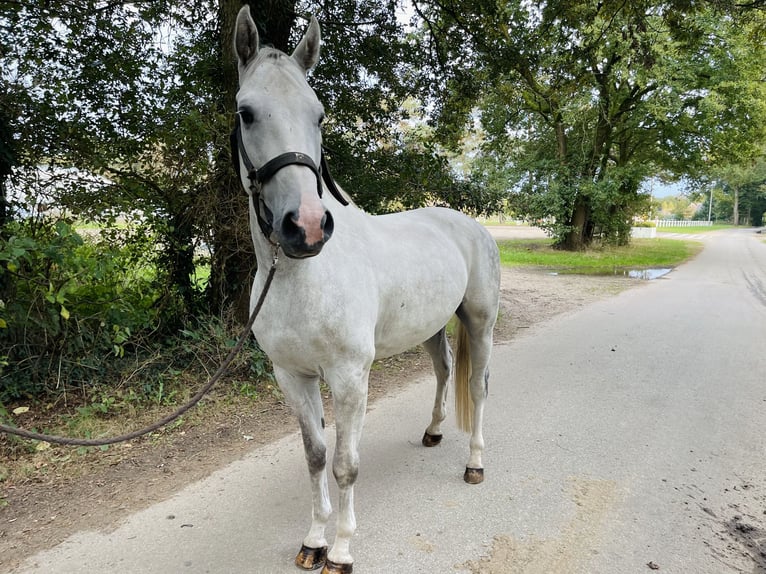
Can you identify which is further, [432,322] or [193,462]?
[193,462]

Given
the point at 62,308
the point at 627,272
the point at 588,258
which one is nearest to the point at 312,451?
the point at 62,308

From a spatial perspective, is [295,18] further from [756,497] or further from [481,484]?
[756,497]

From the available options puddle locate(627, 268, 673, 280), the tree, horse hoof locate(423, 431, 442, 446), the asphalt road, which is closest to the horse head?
the asphalt road

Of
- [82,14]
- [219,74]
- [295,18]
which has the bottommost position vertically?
[219,74]

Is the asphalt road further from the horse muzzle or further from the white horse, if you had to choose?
the horse muzzle

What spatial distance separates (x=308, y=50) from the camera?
78.2 inches

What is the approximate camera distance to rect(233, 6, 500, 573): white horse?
1.68m

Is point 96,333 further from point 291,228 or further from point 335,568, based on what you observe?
point 291,228

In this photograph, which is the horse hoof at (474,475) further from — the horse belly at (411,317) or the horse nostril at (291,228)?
the horse nostril at (291,228)

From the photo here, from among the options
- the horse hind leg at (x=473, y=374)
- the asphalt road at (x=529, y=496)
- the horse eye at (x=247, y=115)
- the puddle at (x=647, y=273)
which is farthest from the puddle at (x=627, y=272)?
the horse eye at (x=247, y=115)

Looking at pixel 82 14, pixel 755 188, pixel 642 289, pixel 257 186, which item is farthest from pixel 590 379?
pixel 755 188

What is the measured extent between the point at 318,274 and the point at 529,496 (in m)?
1.89

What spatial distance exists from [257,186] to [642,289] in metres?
10.9

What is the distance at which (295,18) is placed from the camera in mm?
5055
